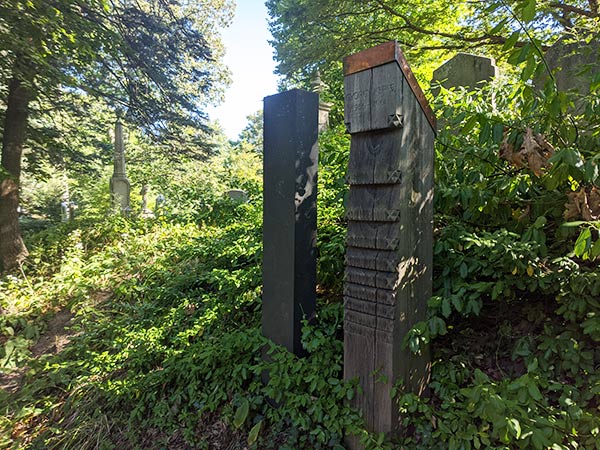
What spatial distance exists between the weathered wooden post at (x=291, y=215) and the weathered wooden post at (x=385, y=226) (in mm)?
389

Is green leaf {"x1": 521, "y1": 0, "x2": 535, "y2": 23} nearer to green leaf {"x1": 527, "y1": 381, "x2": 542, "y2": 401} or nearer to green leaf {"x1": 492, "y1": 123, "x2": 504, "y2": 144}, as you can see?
green leaf {"x1": 492, "y1": 123, "x2": 504, "y2": 144}

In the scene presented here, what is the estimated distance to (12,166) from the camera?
627 cm

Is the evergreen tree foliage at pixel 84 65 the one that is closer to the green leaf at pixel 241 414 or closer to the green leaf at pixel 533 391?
the green leaf at pixel 241 414

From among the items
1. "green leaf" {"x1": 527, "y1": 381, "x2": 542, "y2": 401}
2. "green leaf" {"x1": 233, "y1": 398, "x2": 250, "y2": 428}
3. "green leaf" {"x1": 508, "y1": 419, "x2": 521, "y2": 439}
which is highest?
"green leaf" {"x1": 527, "y1": 381, "x2": 542, "y2": 401}

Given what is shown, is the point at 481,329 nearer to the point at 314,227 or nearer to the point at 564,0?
the point at 314,227

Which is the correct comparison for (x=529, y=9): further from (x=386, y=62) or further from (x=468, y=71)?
(x=468, y=71)

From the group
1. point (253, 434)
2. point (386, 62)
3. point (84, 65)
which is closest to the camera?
point (386, 62)

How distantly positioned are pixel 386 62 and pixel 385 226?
2.39 ft

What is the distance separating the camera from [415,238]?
169 centimetres

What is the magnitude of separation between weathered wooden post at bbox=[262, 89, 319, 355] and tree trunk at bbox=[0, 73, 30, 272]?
599 cm

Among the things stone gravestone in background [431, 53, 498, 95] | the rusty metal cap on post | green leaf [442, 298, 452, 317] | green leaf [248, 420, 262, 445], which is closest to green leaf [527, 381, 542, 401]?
green leaf [442, 298, 452, 317]

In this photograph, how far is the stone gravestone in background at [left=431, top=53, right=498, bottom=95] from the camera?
337 cm

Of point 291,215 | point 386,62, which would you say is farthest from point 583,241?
point 291,215

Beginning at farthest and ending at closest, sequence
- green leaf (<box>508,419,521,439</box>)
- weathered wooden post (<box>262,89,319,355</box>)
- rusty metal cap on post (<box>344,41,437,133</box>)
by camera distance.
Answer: weathered wooden post (<box>262,89,319,355</box>) → rusty metal cap on post (<box>344,41,437,133</box>) → green leaf (<box>508,419,521,439</box>)
